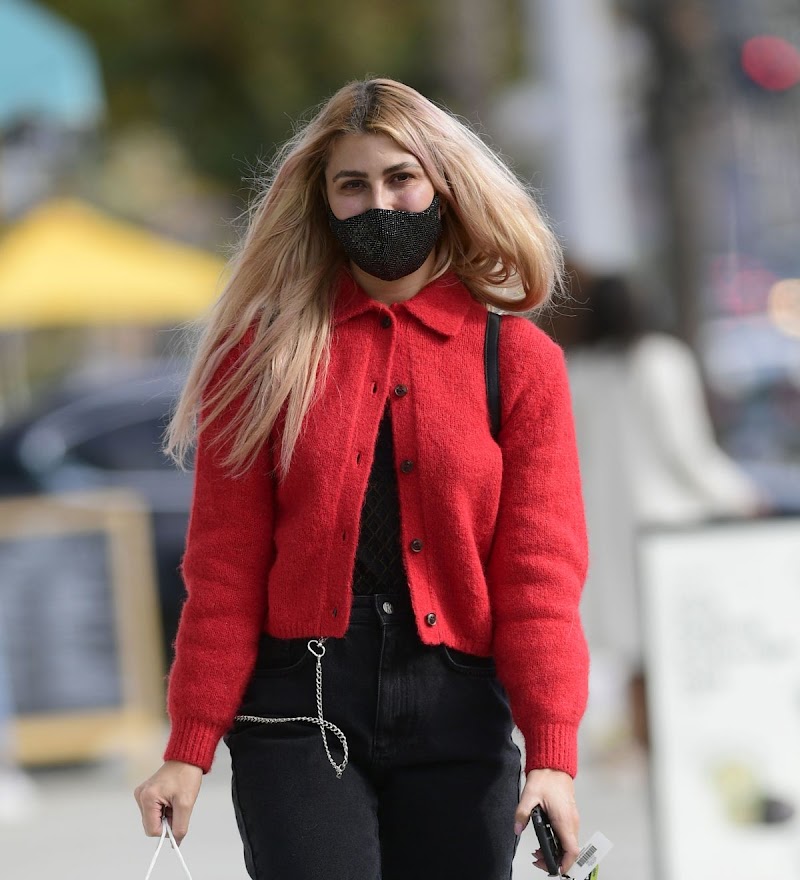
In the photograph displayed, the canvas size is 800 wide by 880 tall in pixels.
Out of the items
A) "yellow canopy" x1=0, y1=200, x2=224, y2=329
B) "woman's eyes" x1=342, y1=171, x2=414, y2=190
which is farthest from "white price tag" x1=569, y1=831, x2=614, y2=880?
"yellow canopy" x1=0, y1=200, x2=224, y2=329

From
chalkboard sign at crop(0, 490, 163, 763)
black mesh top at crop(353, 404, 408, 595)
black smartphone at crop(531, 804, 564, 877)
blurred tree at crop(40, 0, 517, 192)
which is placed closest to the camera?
black smartphone at crop(531, 804, 564, 877)

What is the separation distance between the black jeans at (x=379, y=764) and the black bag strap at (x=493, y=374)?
1.06 ft

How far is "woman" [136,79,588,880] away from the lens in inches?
92.8

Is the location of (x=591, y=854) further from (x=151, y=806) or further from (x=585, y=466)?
(x=585, y=466)

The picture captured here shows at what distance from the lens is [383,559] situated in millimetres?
2416

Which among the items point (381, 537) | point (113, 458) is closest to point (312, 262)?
point (381, 537)

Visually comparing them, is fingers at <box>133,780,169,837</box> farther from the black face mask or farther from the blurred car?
the blurred car

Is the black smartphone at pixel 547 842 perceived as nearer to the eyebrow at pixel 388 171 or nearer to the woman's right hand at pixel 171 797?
→ the woman's right hand at pixel 171 797

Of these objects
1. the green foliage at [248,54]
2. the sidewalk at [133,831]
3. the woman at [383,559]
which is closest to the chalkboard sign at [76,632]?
the sidewalk at [133,831]

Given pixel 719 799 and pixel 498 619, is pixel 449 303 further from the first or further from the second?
pixel 719 799

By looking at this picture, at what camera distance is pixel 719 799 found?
4.23 meters

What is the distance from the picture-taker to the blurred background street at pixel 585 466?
13.9ft

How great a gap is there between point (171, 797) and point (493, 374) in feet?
2.67

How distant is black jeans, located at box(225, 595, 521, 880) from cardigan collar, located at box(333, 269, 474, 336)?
1.47ft
